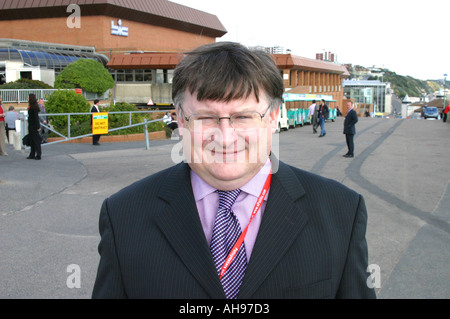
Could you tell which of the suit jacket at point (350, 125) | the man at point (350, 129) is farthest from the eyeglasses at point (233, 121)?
the suit jacket at point (350, 125)

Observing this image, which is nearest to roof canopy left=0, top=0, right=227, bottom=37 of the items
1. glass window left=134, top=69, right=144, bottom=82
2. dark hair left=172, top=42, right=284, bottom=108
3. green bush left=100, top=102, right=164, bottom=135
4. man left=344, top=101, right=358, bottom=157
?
glass window left=134, top=69, right=144, bottom=82

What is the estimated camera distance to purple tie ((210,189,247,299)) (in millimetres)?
1813

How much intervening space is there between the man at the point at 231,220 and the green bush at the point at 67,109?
1860cm

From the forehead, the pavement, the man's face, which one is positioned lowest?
the pavement

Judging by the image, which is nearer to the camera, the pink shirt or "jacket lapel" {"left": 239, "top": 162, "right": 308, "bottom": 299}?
"jacket lapel" {"left": 239, "top": 162, "right": 308, "bottom": 299}

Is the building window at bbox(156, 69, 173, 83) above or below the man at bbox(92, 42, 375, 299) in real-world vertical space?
above

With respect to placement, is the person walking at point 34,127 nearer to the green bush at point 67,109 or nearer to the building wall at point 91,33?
the green bush at point 67,109

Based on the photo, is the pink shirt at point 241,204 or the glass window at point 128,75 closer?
the pink shirt at point 241,204

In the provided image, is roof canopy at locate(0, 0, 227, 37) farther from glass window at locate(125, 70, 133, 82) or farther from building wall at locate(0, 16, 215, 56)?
glass window at locate(125, 70, 133, 82)

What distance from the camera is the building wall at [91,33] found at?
52000 millimetres

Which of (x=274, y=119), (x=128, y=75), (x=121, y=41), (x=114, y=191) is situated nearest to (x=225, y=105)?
(x=274, y=119)

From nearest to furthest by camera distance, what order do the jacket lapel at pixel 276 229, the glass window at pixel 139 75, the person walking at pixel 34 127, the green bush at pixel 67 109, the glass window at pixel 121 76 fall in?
the jacket lapel at pixel 276 229 → the person walking at pixel 34 127 → the green bush at pixel 67 109 → the glass window at pixel 139 75 → the glass window at pixel 121 76

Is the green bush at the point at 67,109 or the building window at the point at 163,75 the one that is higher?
the building window at the point at 163,75
